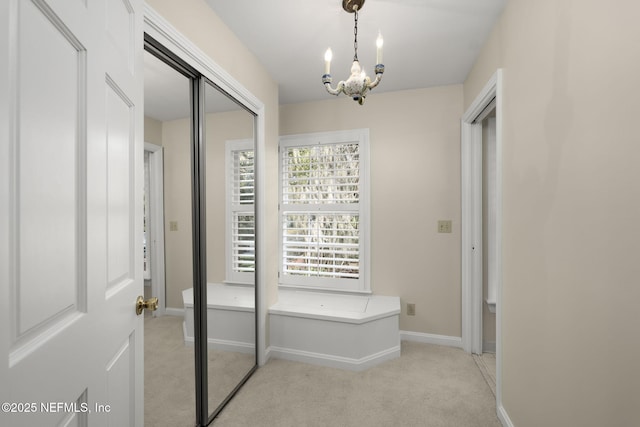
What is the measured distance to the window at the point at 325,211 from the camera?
2.96 m

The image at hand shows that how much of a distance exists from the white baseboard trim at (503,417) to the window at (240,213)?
6.15 ft

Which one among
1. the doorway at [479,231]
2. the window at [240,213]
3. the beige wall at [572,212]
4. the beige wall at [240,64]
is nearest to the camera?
the beige wall at [572,212]

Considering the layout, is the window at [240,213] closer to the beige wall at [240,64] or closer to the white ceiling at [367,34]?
the beige wall at [240,64]

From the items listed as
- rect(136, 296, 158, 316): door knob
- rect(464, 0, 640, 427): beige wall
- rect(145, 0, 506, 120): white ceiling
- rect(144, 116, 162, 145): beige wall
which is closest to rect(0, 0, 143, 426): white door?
rect(136, 296, 158, 316): door knob

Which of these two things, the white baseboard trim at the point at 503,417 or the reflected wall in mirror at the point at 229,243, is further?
the reflected wall in mirror at the point at 229,243

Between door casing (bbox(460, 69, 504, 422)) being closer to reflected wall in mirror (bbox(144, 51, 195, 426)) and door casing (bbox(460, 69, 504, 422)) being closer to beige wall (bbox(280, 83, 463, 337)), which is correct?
beige wall (bbox(280, 83, 463, 337))

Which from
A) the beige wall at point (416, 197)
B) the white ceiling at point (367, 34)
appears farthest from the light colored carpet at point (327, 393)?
the white ceiling at point (367, 34)

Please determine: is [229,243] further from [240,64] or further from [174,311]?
[240,64]

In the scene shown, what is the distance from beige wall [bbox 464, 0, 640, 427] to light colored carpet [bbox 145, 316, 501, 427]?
0.45 metres

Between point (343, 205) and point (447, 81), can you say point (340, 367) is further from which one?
point (447, 81)

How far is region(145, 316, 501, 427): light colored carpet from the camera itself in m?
1.50

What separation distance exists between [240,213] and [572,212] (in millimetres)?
1862

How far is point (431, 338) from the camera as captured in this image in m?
2.82

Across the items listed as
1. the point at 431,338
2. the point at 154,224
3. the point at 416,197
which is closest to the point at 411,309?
the point at 431,338
